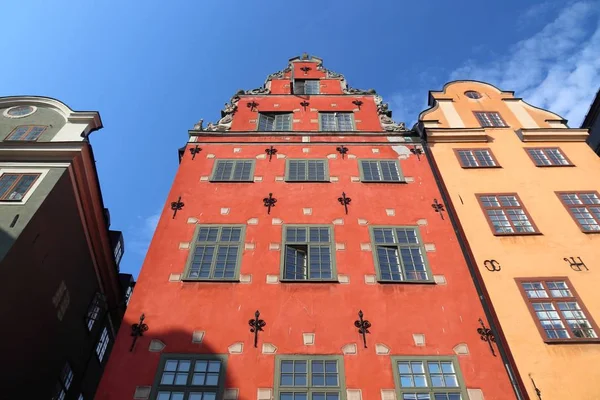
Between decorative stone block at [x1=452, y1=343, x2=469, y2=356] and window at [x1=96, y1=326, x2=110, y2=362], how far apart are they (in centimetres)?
1329

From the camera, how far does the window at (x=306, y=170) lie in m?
15.5

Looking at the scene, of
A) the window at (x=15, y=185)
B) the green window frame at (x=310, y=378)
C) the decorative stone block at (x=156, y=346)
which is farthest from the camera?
the window at (x=15, y=185)

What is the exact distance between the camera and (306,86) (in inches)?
849

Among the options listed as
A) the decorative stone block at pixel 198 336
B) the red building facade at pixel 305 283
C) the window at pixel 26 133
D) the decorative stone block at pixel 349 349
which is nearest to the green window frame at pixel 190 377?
the red building facade at pixel 305 283

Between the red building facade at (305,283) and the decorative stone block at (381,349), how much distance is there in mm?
44

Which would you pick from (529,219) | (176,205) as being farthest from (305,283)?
(529,219)

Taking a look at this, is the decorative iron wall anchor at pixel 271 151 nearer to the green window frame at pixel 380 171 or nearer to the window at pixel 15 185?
the green window frame at pixel 380 171

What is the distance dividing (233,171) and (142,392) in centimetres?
786

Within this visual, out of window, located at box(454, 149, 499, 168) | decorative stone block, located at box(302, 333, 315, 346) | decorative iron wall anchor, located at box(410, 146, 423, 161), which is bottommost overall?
decorative stone block, located at box(302, 333, 315, 346)

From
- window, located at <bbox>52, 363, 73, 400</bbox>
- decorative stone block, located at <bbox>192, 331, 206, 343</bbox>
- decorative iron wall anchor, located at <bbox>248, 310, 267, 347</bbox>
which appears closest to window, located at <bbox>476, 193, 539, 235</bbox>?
decorative iron wall anchor, located at <bbox>248, 310, 267, 347</bbox>

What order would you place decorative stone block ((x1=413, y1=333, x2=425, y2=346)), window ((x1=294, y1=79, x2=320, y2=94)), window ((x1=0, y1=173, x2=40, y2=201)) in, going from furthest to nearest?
window ((x1=294, y1=79, x2=320, y2=94)) < window ((x1=0, y1=173, x2=40, y2=201)) < decorative stone block ((x1=413, y1=333, x2=425, y2=346))

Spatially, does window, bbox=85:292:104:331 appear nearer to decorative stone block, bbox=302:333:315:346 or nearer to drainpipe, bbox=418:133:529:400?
decorative stone block, bbox=302:333:315:346

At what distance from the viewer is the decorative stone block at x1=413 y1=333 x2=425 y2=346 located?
10703 mm

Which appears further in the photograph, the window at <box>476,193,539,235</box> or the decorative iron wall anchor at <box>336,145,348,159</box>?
the decorative iron wall anchor at <box>336,145,348,159</box>
